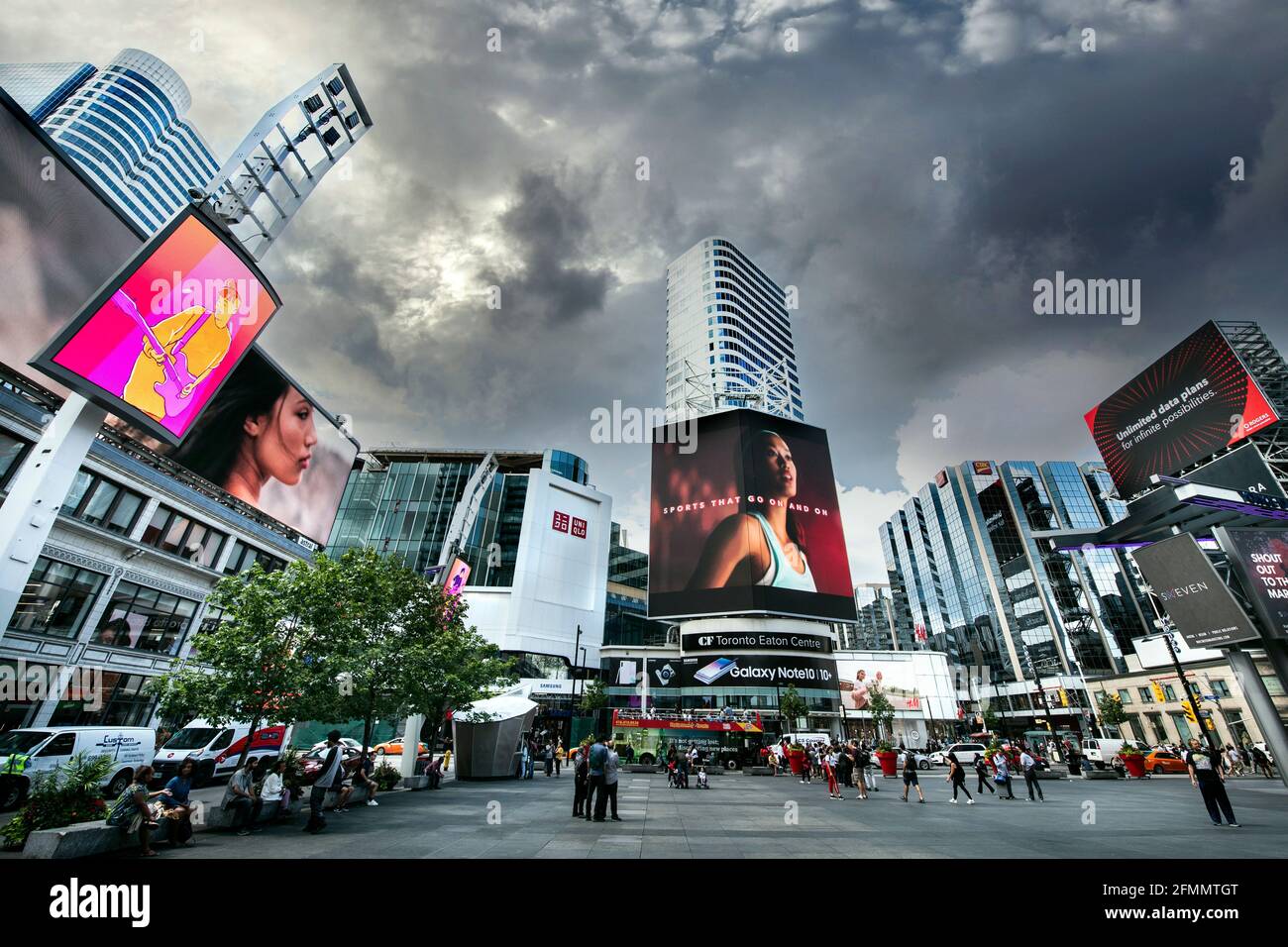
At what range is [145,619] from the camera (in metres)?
28.8

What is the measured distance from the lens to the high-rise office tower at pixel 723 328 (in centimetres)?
10362

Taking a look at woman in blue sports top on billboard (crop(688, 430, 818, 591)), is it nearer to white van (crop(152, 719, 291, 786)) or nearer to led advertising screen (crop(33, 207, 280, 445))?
white van (crop(152, 719, 291, 786))

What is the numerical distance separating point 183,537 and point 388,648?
21.5 meters

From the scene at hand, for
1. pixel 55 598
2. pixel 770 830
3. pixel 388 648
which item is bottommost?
pixel 770 830

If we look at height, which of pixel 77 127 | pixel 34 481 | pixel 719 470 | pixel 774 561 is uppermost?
pixel 77 127

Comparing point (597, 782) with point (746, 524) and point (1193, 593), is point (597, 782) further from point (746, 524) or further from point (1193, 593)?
point (746, 524)

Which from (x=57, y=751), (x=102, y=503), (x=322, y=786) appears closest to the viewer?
(x=322, y=786)

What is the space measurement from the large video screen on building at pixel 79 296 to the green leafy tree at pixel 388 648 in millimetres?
7457

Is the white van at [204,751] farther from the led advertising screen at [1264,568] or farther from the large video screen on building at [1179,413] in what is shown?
→ the large video screen on building at [1179,413]

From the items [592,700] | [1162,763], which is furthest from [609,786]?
[592,700]
